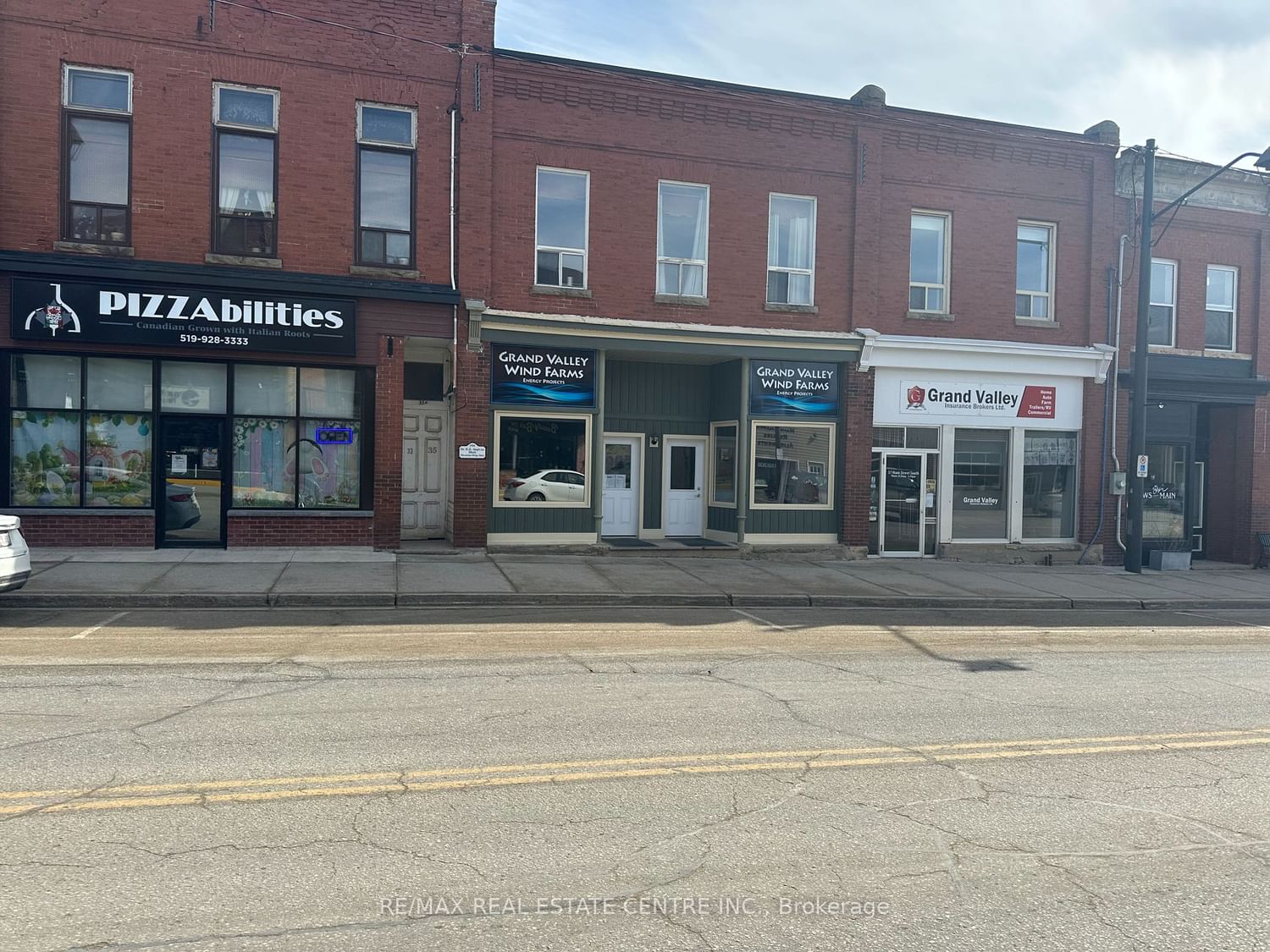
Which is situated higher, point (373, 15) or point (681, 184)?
point (373, 15)

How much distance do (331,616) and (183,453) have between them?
5707 millimetres

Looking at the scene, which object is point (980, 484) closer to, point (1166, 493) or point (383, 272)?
point (1166, 493)

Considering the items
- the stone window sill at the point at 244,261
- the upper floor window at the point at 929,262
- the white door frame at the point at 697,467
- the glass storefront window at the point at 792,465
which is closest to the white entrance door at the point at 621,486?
the white door frame at the point at 697,467

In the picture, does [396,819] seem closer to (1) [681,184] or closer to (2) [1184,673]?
(2) [1184,673]

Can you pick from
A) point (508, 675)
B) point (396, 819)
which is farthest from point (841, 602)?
point (396, 819)

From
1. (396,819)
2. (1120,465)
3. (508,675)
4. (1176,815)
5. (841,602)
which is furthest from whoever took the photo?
(1120,465)

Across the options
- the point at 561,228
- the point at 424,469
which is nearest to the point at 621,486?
the point at 424,469

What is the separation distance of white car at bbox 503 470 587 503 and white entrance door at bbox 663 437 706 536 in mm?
2585

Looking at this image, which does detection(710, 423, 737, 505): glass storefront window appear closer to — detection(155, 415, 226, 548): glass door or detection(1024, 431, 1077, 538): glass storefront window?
detection(1024, 431, 1077, 538): glass storefront window

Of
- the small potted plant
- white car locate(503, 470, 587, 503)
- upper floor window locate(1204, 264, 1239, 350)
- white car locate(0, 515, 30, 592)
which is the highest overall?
upper floor window locate(1204, 264, 1239, 350)

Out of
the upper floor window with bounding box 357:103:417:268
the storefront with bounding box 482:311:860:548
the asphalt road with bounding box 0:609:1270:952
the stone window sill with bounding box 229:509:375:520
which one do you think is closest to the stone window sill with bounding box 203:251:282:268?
the upper floor window with bounding box 357:103:417:268

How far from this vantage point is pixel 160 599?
1167cm

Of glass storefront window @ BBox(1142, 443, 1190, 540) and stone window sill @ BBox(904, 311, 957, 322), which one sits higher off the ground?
stone window sill @ BBox(904, 311, 957, 322)

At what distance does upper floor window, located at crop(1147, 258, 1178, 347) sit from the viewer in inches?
811
